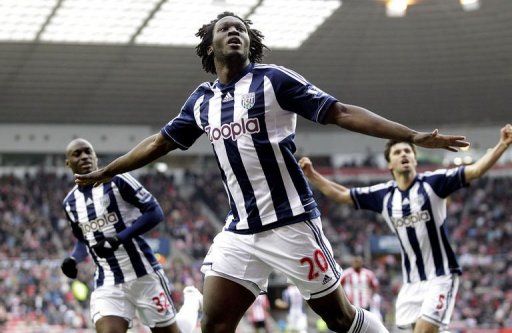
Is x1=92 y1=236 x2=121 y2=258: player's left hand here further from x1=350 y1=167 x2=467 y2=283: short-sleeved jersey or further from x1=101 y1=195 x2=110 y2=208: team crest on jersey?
x1=350 y1=167 x2=467 y2=283: short-sleeved jersey

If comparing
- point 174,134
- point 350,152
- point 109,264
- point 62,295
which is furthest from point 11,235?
point 174,134

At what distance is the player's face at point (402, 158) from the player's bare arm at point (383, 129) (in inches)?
124

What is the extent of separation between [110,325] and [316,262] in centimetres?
291

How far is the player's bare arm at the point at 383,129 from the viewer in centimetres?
468

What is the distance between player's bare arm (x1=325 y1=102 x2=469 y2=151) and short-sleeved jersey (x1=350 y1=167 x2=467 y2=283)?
3.00m

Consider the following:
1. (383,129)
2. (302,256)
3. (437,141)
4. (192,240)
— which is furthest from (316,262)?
(192,240)

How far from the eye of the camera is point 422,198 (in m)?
7.98

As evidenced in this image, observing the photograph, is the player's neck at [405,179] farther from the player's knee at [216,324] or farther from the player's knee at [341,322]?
the player's knee at [216,324]

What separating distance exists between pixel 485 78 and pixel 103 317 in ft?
122

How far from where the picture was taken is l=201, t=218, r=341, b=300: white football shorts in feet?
17.5

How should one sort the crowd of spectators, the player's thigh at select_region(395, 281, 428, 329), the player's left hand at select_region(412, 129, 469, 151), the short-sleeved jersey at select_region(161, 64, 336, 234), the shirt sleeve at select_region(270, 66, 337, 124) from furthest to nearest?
the crowd of spectators < the player's thigh at select_region(395, 281, 428, 329) < the short-sleeved jersey at select_region(161, 64, 336, 234) < the shirt sleeve at select_region(270, 66, 337, 124) < the player's left hand at select_region(412, 129, 469, 151)

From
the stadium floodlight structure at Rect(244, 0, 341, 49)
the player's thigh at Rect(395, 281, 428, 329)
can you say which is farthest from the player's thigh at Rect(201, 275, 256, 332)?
the stadium floodlight structure at Rect(244, 0, 341, 49)

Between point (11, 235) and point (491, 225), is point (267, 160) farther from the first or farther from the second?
point (491, 225)

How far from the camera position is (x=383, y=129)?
4844 mm
